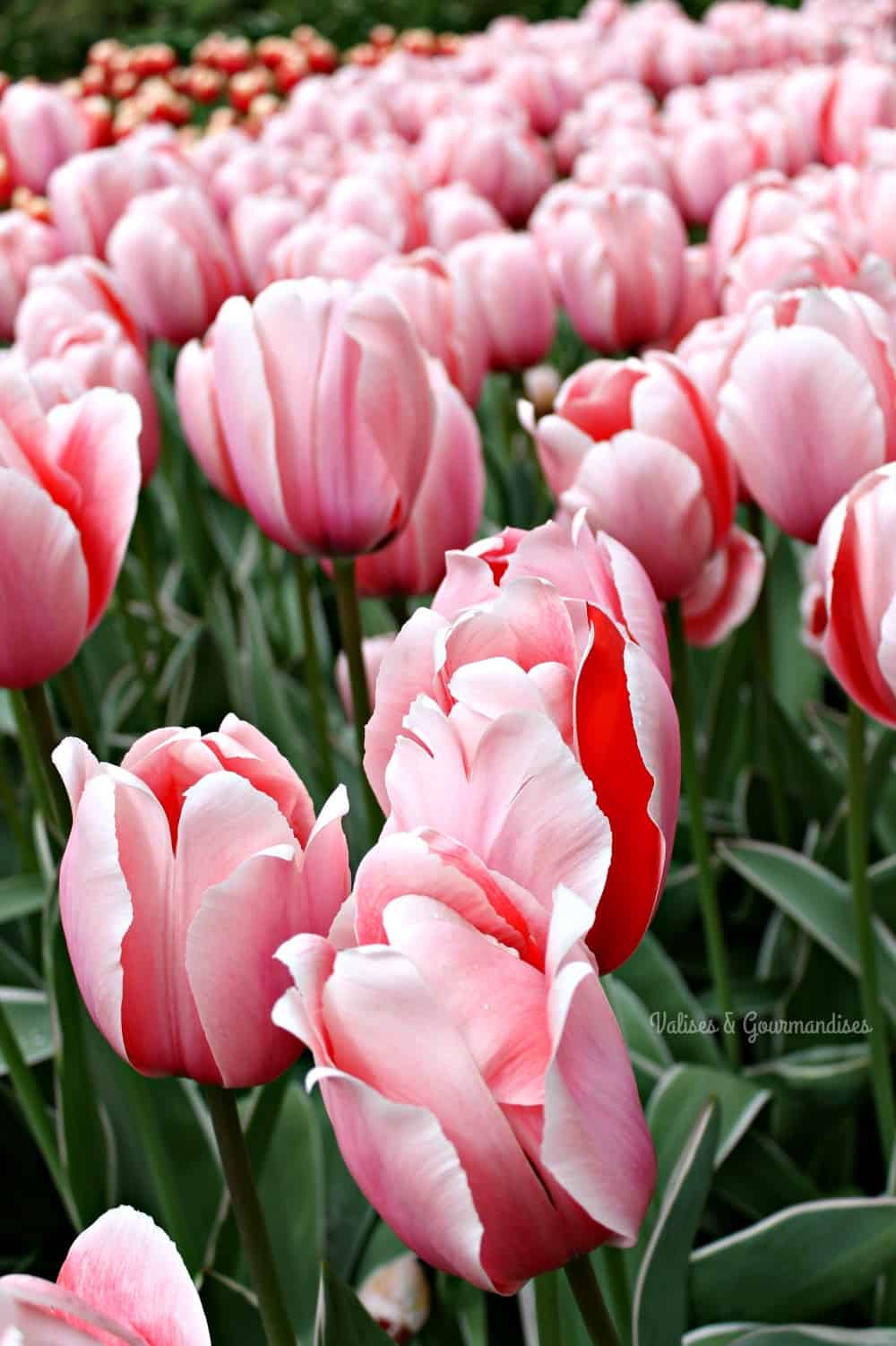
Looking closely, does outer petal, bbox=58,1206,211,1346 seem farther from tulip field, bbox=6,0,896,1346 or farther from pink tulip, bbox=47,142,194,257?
pink tulip, bbox=47,142,194,257

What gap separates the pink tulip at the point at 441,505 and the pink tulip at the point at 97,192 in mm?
952

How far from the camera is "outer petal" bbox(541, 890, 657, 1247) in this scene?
37 cm

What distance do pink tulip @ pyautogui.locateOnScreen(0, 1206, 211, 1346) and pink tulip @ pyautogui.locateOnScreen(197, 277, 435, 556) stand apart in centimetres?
52

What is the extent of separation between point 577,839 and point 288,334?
50cm

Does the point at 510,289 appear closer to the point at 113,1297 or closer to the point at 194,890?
the point at 194,890

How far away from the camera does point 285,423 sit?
847 millimetres

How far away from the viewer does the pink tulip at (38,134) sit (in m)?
2.36

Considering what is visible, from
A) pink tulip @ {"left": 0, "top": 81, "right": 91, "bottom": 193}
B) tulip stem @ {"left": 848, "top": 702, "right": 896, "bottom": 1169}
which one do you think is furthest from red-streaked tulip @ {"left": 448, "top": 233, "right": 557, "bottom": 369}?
pink tulip @ {"left": 0, "top": 81, "right": 91, "bottom": 193}

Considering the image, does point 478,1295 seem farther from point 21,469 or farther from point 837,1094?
point 21,469

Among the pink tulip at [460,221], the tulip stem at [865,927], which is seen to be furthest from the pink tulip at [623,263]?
the tulip stem at [865,927]

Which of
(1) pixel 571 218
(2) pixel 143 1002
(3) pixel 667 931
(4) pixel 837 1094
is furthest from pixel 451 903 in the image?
(1) pixel 571 218

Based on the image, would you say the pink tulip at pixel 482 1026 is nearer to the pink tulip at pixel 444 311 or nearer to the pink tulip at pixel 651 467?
the pink tulip at pixel 651 467

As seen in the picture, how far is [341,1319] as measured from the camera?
1.81 feet

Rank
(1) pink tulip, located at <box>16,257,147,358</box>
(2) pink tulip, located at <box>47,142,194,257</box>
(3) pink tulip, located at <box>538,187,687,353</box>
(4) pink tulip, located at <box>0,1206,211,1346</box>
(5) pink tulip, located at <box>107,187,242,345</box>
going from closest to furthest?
1. (4) pink tulip, located at <box>0,1206,211,1346</box>
2. (1) pink tulip, located at <box>16,257,147,358</box>
3. (3) pink tulip, located at <box>538,187,687,353</box>
4. (5) pink tulip, located at <box>107,187,242,345</box>
5. (2) pink tulip, located at <box>47,142,194,257</box>
